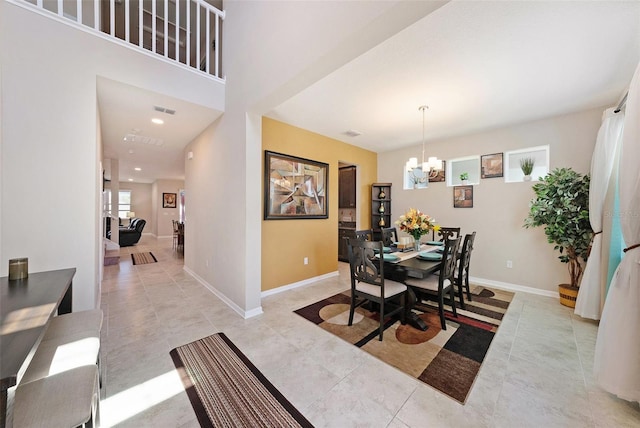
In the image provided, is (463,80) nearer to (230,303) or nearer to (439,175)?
(439,175)

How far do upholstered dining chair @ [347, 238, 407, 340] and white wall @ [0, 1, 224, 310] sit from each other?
8.23 ft

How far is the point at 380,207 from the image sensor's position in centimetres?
523

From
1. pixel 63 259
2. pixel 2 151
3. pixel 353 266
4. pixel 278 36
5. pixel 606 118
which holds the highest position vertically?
pixel 278 36

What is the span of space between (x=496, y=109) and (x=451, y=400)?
3.45 meters

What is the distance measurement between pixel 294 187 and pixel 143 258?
4797mm

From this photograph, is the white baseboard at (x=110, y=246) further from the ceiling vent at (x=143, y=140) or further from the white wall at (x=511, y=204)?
the white wall at (x=511, y=204)

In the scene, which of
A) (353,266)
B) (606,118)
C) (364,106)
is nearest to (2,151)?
(353,266)

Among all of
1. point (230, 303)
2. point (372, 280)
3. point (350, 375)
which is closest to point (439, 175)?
point (372, 280)

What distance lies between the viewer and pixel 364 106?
10.2 feet

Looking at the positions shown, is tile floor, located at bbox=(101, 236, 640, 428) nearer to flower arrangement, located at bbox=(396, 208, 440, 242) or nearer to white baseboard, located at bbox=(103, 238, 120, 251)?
flower arrangement, located at bbox=(396, 208, 440, 242)

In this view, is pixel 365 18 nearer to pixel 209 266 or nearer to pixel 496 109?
pixel 496 109

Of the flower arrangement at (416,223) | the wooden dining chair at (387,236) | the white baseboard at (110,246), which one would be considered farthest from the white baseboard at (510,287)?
the white baseboard at (110,246)

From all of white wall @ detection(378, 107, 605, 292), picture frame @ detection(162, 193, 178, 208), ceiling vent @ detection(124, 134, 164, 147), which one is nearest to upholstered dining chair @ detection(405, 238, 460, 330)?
white wall @ detection(378, 107, 605, 292)

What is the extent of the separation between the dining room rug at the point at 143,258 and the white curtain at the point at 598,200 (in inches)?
296
